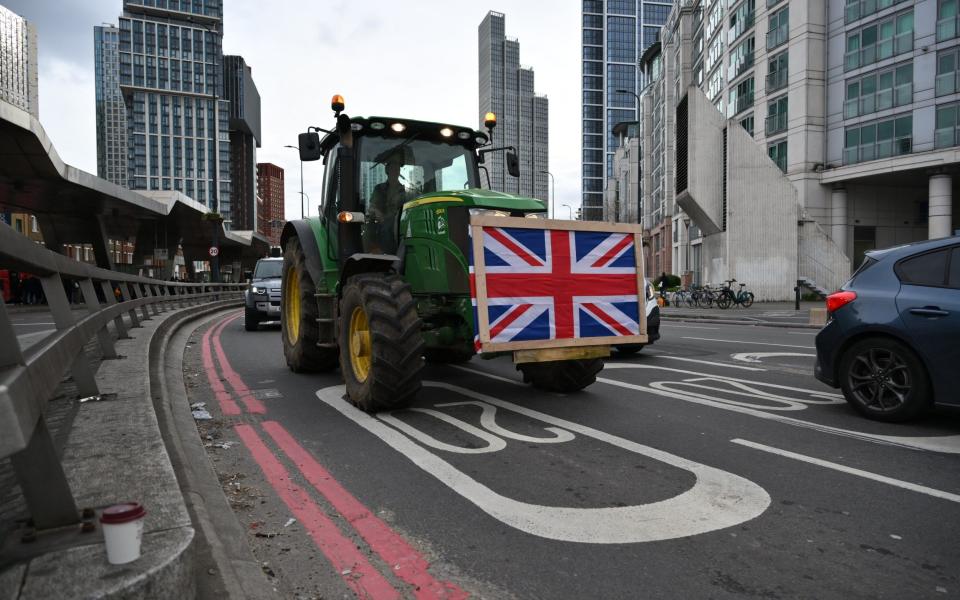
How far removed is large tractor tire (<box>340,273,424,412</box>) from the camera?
568 cm

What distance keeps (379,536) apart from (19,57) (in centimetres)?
7997

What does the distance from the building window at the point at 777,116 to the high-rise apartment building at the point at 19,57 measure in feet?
207

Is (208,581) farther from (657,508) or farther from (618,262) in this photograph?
(618,262)

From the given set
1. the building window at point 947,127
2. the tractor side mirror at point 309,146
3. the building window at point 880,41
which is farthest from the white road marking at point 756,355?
the building window at point 880,41

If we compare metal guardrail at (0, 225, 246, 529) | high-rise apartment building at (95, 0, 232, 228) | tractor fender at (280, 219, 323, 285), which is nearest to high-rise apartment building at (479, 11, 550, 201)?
high-rise apartment building at (95, 0, 232, 228)

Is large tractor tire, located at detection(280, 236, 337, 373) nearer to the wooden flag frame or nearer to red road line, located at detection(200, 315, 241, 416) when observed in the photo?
red road line, located at detection(200, 315, 241, 416)

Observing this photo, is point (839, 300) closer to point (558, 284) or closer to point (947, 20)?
point (558, 284)

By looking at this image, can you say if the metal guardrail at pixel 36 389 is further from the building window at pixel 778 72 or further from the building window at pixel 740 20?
the building window at pixel 740 20

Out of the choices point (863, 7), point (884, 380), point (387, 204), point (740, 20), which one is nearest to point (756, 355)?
point (884, 380)

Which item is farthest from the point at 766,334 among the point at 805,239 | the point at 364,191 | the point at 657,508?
the point at 805,239

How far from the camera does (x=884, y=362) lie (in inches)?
229

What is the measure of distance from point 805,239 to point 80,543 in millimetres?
36242

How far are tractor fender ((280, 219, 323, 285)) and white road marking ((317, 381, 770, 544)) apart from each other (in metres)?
4.20

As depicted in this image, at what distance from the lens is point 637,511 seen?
3.60 m
